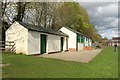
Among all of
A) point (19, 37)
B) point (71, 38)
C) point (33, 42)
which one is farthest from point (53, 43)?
point (71, 38)

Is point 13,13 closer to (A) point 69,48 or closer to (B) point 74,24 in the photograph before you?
(A) point 69,48

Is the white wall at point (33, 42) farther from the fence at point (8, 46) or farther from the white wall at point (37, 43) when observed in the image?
the fence at point (8, 46)

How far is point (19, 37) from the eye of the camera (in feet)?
68.9

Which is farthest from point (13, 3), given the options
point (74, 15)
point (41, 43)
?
point (74, 15)

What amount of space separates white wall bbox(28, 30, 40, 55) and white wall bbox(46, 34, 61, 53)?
278 cm

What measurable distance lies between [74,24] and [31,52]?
34396 mm

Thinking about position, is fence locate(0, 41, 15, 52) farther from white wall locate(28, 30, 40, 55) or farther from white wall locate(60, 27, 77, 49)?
white wall locate(60, 27, 77, 49)

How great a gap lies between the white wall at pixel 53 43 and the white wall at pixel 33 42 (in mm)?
2784

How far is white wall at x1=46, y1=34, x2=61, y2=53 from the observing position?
1011 inches

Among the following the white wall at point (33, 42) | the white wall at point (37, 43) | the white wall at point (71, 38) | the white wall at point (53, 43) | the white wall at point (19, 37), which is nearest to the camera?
the white wall at point (19, 37)

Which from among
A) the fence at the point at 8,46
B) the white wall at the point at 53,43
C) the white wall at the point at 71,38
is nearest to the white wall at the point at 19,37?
the fence at the point at 8,46

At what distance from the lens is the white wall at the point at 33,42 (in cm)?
2082

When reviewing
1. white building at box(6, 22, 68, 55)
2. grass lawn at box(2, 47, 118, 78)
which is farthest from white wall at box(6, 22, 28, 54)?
grass lawn at box(2, 47, 118, 78)

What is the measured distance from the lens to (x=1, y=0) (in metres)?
24.8
